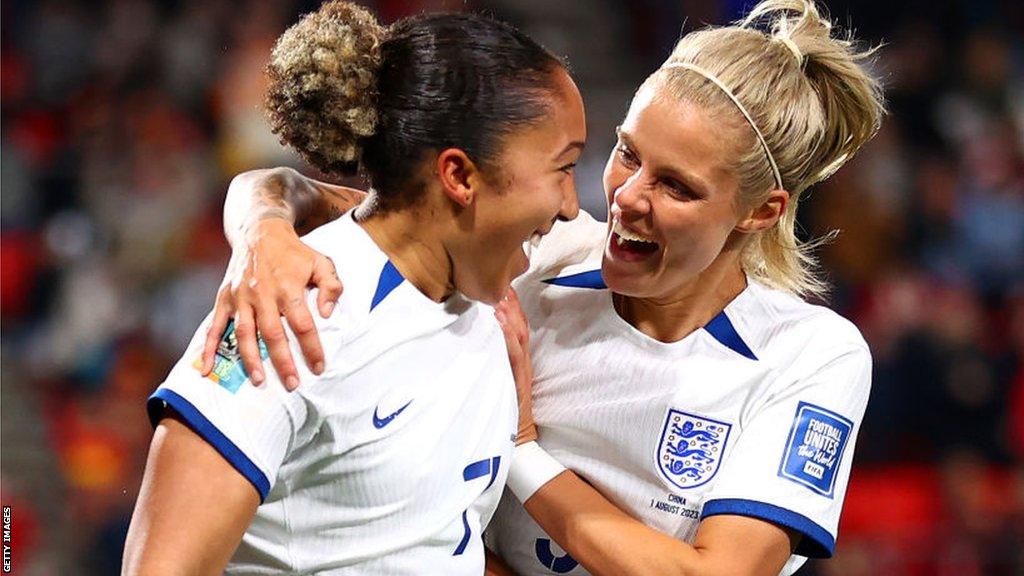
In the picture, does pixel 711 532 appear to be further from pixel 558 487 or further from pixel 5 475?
pixel 5 475

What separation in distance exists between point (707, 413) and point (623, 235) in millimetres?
329

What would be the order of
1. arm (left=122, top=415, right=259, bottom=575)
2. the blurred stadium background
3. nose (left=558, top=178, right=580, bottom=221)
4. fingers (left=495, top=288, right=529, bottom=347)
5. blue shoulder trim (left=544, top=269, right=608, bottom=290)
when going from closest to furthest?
arm (left=122, top=415, right=259, bottom=575)
nose (left=558, top=178, right=580, bottom=221)
fingers (left=495, top=288, right=529, bottom=347)
blue shoulder trim (left=544, top=269, right=608, bottom=290)
the blurred stadium background

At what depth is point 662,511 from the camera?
2314 millimetres

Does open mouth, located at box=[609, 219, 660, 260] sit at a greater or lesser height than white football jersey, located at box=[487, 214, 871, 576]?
greater

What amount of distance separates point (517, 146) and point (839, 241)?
4313mm

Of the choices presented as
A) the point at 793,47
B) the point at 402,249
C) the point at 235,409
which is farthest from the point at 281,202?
the point at 793,47

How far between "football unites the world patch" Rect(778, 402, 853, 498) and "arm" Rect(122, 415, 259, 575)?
94 centimetres

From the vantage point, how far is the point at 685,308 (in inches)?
93.7

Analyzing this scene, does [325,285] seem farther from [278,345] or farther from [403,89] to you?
[403,89]

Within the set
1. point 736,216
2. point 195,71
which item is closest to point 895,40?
point 195,71

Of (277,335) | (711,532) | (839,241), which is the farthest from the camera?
(839,241)

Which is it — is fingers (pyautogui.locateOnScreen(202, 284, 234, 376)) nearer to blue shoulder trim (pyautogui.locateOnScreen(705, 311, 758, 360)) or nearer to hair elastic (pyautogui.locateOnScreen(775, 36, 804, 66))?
blue shoulder trim (pyautogui.locateOnScreen(705, 311, 758, 360))

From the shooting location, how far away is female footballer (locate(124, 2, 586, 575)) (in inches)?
73.3

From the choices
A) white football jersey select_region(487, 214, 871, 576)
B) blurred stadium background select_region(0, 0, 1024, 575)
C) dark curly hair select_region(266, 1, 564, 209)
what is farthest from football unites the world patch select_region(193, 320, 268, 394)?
blurred stadium background select_region(0, 0, 1024, 575)
